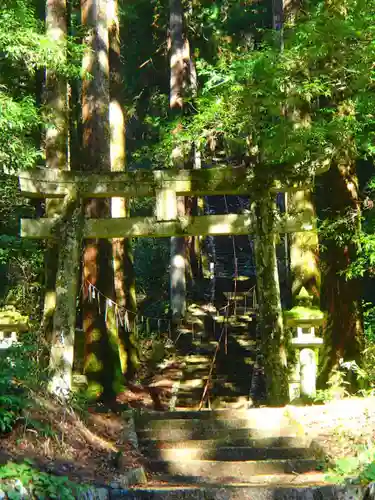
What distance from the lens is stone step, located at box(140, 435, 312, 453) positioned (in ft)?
36.2

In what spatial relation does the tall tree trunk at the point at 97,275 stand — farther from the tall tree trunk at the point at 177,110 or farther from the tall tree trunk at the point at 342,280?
the tall tree trunk at the point at 177,110

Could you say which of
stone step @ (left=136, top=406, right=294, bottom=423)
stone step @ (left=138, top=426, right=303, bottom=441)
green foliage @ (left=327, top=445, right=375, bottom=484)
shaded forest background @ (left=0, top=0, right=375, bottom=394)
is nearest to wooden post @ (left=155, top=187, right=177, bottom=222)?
shaded forest background @ (left=0, top=0, right=375, bottom=394)

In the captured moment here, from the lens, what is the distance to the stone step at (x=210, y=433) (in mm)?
11477

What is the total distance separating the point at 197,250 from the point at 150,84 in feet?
22.1

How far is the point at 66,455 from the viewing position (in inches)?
361

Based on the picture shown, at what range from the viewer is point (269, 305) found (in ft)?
42.5

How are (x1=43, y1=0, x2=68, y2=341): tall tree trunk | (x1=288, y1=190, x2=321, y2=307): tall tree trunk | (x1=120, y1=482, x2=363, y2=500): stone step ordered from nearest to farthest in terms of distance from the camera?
(x1=120, y1=482, x2=363, y2=500): stone step < (x1=288, y1=190, x2=321, y2=307): tall tree trunk < (x1=43, y1=0, x2=68, y2=341): tall tree trunk

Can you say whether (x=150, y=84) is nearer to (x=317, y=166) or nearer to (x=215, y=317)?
(x=215, y=317)

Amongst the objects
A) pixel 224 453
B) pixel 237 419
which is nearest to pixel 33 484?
pixel 224 453

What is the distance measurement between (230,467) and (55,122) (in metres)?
8.07

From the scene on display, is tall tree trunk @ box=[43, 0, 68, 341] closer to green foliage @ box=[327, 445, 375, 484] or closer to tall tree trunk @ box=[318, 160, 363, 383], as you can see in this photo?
tall tree trunk @ box=[318, 160, 363, 383]

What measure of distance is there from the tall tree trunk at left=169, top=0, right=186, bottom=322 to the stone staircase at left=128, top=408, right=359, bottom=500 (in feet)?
31.3

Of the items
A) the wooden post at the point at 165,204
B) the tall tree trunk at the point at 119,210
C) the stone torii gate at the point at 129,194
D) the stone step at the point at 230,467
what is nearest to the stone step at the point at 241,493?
the stone step at the point at 230,467

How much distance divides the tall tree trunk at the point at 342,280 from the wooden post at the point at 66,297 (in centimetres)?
474
